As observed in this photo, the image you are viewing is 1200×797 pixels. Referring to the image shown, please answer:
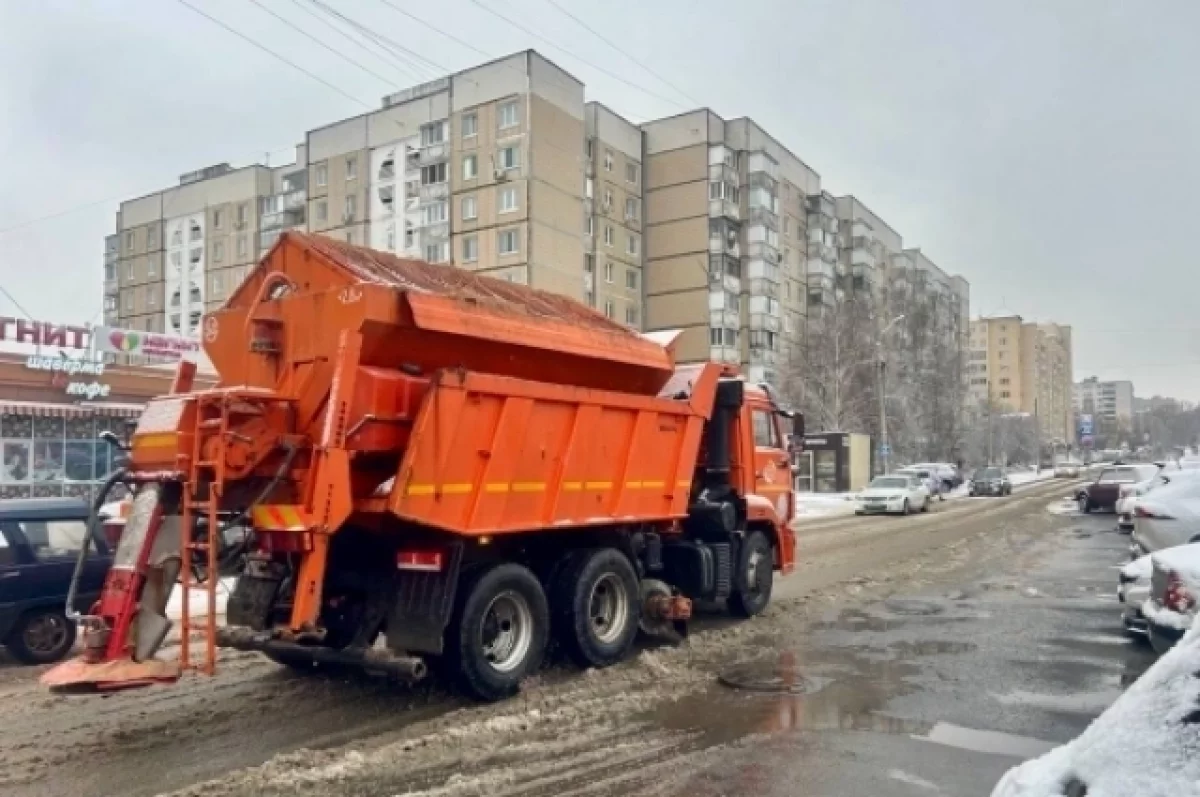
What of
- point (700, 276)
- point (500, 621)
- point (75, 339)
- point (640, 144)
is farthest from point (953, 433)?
point (500, 621)

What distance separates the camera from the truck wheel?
11125 millimetres

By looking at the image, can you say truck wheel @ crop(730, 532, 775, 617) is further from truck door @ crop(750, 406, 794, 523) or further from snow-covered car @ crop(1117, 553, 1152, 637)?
snow-covered car @ crop(1117, 553, 1152, 637)

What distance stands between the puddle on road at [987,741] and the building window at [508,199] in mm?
51561

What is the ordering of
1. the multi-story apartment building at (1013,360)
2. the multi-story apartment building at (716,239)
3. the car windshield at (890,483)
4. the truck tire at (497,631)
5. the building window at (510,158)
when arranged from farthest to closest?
1. the multi-story apartment building at (1013,360)
2. the multi-story apartment building at (716,239)
3. the building window at (510,158)
4. the car windshield at (890,483)
5. the truck tire at (497,631)

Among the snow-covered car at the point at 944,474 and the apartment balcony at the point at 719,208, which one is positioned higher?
the apartment balcony at the point at 719,208

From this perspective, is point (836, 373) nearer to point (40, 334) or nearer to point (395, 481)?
point (40, 334)

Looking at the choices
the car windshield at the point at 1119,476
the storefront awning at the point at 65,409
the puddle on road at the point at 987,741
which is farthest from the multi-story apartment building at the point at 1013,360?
the puddle on road at the point at 987,741

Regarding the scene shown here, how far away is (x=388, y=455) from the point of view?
7.09 meters

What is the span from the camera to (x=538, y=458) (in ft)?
25.6

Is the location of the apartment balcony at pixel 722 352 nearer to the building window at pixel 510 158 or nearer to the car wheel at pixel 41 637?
the building window at pixel 510 158

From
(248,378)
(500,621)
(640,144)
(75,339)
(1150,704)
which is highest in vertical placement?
(640,144)

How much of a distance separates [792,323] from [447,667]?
70.2 meters

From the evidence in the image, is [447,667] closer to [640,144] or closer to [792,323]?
[640,144]

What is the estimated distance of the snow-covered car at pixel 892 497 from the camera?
33344mm
